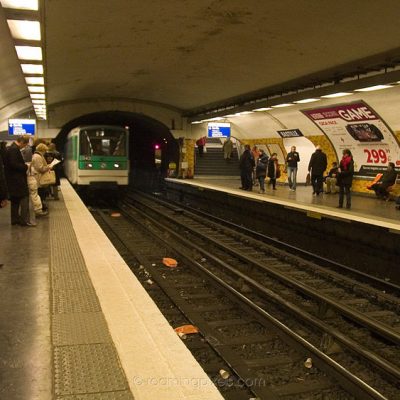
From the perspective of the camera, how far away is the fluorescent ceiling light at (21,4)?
588 cm

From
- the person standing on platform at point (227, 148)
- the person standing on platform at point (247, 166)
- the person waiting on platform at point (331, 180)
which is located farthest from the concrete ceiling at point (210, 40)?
the person standing on platform at point (227, 148)

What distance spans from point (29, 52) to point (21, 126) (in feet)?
47.5

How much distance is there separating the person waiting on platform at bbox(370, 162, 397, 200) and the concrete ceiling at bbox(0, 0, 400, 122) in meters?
4.06

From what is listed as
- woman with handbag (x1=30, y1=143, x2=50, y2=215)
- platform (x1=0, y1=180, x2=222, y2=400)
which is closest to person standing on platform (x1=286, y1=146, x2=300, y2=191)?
woman with handbag (x1=30, y1=143, x2=50, y2=215)

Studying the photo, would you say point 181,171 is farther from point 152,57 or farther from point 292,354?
point 292,354

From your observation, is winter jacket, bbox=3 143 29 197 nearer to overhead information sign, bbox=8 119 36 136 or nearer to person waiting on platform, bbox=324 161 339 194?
person waiting on platform, bbox=324 161 339 194

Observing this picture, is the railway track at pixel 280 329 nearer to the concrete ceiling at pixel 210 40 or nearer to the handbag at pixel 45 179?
the handbag at pixel 45 179

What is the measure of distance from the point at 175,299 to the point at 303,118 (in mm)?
12730

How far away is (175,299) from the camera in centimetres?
673

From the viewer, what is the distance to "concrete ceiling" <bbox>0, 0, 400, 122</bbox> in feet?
26.3

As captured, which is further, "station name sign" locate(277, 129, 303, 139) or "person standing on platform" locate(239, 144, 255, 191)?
"station name sign" locate(277, 129, 303, 139)

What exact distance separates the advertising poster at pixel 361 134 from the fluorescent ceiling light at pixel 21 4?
34.9ft

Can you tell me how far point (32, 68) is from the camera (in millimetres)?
10297

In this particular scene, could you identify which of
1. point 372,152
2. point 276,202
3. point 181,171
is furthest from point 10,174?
point 181,171
